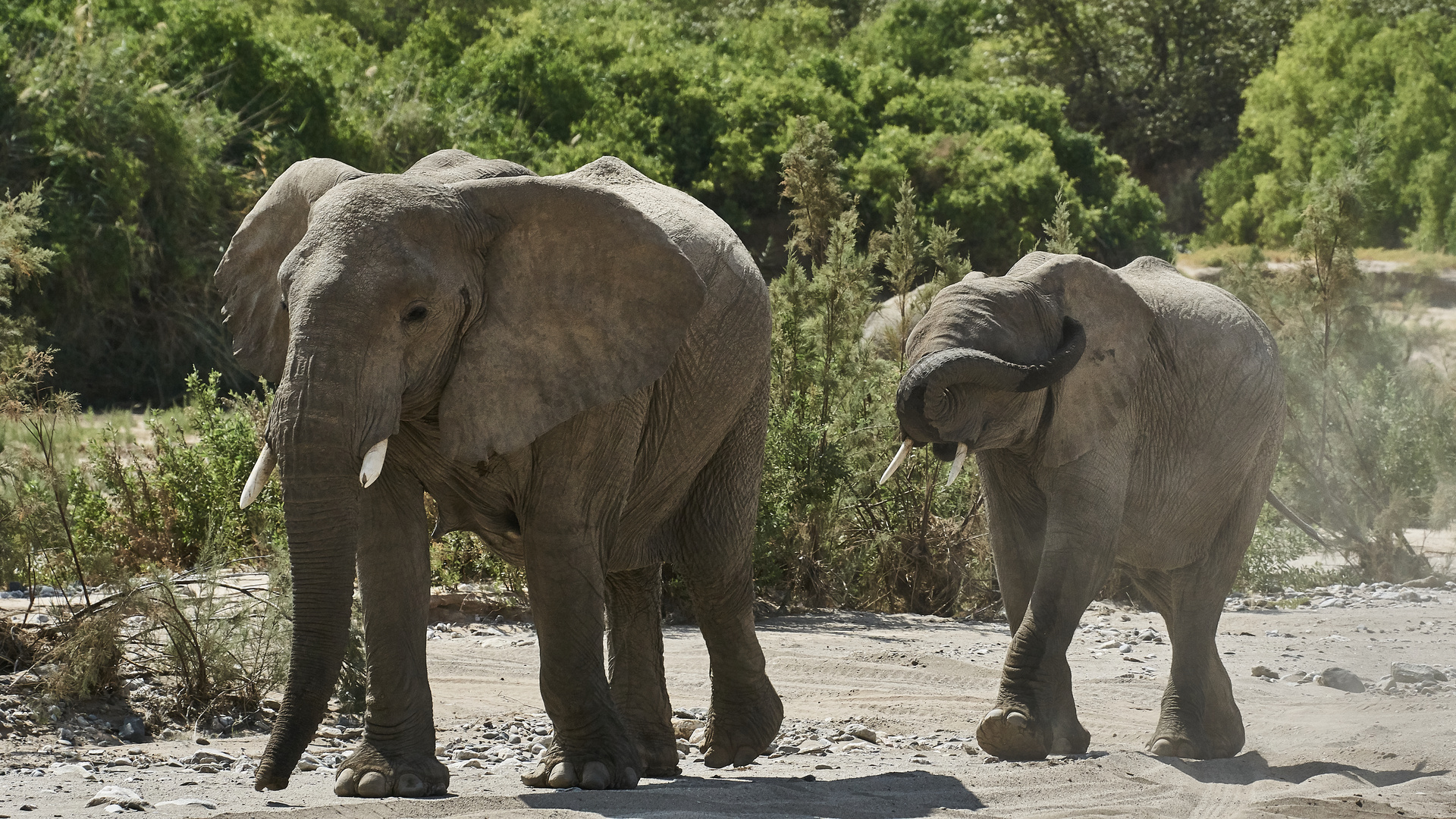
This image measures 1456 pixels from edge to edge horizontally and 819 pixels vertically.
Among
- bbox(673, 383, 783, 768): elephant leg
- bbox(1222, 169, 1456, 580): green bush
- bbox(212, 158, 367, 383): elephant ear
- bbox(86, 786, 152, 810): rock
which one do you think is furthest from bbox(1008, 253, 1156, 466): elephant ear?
bbox(1222, 169, 1456, 580): green bush

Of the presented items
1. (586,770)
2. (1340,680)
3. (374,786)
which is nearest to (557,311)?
(586,770)

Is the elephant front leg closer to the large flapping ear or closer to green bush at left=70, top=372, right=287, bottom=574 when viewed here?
the large flapping ear

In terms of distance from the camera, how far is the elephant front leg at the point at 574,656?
545 centimetres

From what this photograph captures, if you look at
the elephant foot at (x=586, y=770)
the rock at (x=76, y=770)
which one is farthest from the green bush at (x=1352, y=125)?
the rock at (x=76, y=770)

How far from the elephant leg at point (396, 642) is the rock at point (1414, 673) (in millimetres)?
5153

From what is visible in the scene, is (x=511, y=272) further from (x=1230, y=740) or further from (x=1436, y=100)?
(x=1436, y=100)

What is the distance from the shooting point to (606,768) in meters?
5.51

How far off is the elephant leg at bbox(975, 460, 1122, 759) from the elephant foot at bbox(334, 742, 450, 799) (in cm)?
223

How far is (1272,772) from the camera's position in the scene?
6.74 metres

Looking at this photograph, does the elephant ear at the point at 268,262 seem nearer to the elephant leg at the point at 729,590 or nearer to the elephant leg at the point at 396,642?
the elephant leg at the point at 396,642

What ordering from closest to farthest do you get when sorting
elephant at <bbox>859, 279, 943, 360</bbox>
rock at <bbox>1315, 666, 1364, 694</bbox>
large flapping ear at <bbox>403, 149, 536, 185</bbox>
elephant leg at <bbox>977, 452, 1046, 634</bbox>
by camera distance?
1. large flapping ear at <bbox>403, 149, 536, 185</bbox>
2. elephant leg at <bbox>977, 452, 1046, 634</bbox>
3. rock at <bbox>1315, 666, 1364, 694</bbox>
4. elephant at <bbox>859, 279, 943, 360</bbox>

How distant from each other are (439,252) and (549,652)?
1376mm

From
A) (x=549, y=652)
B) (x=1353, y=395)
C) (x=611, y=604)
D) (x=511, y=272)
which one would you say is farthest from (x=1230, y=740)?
(x=1353, y=395)

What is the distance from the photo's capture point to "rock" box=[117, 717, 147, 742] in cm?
675
